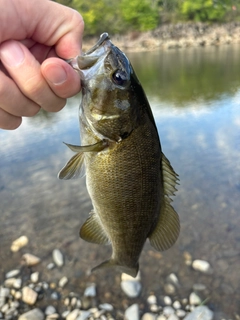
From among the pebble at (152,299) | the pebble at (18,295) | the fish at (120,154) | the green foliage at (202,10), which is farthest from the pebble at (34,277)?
the green foliage at (202,10)

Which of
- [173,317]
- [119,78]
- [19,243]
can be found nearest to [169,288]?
[173,317]

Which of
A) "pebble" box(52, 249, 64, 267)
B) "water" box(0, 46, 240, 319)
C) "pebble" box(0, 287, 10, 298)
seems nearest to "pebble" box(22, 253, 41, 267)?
"water" box(0, 46, 240, 319)

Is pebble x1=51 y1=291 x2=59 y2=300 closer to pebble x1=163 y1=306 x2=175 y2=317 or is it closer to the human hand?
pebble x1=163 y1=306 x2=175 y2=317

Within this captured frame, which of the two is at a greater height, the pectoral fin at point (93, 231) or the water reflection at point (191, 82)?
the pectoral fin at point (93, 231)

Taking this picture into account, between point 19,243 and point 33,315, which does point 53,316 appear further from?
point 19,243

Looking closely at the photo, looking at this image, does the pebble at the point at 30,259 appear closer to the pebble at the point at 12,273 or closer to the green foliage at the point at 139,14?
the pebble at the point at 12,273

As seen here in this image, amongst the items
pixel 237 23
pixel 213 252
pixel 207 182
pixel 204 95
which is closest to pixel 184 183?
pixel 207 182
